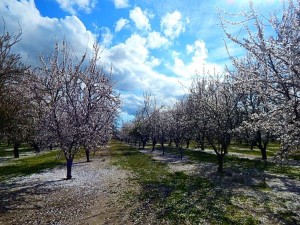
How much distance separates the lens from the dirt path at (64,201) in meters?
15.5

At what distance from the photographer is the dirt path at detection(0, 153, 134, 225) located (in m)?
15.5

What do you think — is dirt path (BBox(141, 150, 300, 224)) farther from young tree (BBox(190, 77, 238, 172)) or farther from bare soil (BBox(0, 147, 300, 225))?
young tree (BBox(190, 77, 238, 172))

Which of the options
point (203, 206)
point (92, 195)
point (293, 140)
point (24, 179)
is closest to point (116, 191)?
point (92, 195)

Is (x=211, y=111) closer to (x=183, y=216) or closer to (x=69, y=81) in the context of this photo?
(x=69, y=81)

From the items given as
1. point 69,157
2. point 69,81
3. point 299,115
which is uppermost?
point 69,81

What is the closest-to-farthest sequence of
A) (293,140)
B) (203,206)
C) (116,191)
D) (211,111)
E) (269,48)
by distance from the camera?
(269,48) < (293,140) < (203,206) < (116,191) < (211,111)

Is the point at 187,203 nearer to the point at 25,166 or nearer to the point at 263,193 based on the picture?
the point at 263,193

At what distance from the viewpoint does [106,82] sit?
3403cm

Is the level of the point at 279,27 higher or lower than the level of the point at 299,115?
higher

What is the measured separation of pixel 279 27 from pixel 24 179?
25099 mm

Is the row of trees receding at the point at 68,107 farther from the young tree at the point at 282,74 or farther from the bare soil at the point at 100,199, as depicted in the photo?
the young tree at the point at 282,74

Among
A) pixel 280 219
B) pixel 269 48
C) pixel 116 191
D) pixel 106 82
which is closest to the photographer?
pixel 269 48

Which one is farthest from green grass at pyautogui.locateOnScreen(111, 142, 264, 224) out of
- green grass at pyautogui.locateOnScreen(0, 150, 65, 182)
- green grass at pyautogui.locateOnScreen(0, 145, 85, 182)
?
green grass at pyautogui.locateOnScreen(0, 150, 65, 182)

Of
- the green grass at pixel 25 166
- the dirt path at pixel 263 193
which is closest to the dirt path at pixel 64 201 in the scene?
the green grass at pixel 25 166
